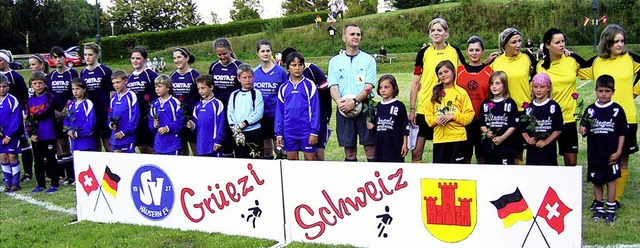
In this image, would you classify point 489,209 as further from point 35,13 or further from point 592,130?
point 35,13

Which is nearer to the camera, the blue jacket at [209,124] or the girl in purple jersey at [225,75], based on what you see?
the blue jacket at [209,124]

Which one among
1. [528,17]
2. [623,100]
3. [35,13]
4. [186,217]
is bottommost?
[186,217]

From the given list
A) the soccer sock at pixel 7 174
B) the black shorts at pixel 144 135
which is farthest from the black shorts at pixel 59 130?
the black shorts at pixel 144 135

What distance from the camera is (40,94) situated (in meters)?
8.52

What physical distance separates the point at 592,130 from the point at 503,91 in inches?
35.8

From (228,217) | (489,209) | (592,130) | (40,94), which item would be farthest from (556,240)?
(40,94)

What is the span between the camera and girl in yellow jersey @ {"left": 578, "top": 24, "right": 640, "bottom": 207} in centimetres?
582

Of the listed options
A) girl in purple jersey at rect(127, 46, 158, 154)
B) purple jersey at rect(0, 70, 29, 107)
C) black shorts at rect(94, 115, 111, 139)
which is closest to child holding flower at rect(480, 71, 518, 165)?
girl in purple jersey at rect(127, 46, 158, 154)

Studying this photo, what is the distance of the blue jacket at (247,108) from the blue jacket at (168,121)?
0.87 metres

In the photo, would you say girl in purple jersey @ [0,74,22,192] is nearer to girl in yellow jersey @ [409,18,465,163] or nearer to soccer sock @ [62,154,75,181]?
soccer sock @ [62,154,75,181]

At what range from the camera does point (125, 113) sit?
7.84 meters

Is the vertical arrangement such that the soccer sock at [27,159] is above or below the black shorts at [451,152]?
below

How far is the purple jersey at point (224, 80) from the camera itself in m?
7.50

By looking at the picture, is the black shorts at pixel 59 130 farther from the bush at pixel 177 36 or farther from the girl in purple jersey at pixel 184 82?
the bush at pixel 177 36
